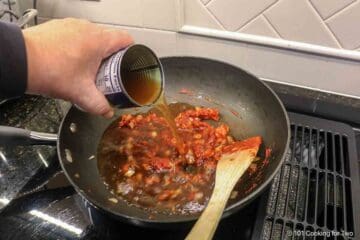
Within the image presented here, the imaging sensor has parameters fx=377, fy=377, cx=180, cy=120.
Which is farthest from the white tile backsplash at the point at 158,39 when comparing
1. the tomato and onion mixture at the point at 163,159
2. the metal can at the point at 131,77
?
the metal can at the point at 131,77

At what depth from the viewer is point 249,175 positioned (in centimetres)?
73

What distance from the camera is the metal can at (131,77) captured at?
0.58 m

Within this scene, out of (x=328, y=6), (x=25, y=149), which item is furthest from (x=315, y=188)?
(x=25, y=149)

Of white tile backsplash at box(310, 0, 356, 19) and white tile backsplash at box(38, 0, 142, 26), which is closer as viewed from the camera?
white tile backsplash at box(310, 0, 356, 19)

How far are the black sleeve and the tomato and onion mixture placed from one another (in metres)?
0.28

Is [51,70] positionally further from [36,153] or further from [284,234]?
[284,234]

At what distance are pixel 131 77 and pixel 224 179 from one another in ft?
0.79

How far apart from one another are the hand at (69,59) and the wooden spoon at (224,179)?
0.22m

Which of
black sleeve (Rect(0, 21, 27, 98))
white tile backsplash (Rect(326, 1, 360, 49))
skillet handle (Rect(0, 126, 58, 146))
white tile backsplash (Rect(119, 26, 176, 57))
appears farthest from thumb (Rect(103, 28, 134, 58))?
white tile backsplash (Rect(326, 1, 360, 49))

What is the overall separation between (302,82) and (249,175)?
0.33m

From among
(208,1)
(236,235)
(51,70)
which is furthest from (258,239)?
(208,1)

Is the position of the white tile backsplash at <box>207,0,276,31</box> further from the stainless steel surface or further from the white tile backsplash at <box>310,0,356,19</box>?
the stainless steel surface

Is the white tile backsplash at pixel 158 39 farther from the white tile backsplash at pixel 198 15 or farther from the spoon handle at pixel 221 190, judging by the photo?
the spoon handle at pixel 221 190

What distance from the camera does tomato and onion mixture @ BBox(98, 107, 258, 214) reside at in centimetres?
71
